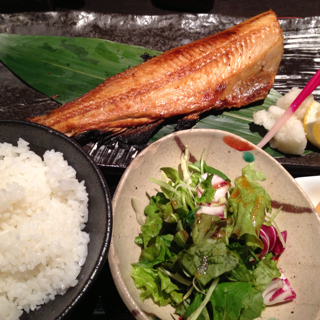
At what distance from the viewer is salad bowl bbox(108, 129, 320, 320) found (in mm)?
1610

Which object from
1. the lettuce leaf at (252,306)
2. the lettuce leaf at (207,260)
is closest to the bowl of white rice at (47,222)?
the lettuce leaf at (207,260)

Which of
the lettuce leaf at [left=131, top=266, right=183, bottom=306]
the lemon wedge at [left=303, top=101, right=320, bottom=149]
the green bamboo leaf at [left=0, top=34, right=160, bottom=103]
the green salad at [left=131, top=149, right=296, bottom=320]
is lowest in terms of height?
the lettuce leaf at [left=131, top=266, right=183, bottom=306]

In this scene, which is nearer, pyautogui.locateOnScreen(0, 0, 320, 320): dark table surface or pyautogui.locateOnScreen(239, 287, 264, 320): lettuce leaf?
pyautogui.locateOnScreen(239, 287, 264, 320): lettuce leaf

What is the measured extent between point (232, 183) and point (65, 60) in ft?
6.91

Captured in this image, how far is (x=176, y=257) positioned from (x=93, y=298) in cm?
81

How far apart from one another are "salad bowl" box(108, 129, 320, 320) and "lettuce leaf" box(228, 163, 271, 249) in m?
0.16

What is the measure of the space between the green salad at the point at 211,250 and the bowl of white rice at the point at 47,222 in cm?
37

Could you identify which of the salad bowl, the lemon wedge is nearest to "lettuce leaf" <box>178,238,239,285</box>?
the salad bowl

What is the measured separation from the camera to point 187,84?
240 cm

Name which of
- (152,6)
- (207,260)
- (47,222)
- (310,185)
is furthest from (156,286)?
(152,6)

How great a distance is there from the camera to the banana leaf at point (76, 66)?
2.59 meters

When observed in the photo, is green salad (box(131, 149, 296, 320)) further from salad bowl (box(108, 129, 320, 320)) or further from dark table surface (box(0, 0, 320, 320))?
dark table surface (box(0, 0, 320, 320))

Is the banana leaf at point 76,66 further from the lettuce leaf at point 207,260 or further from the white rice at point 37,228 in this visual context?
the lettuce leaf at point 207,260

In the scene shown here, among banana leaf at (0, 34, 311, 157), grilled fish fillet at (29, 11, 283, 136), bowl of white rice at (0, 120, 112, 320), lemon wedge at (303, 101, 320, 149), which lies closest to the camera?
bowl of white rice at (0, 120, 112, 320)
